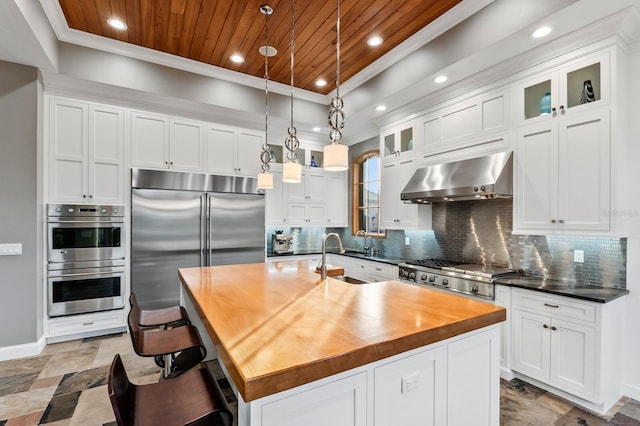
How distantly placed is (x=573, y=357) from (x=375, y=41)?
130 inches

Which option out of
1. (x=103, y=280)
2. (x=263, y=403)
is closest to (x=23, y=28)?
(x=103, y=280)

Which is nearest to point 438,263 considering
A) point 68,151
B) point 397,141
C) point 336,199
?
point 397,141

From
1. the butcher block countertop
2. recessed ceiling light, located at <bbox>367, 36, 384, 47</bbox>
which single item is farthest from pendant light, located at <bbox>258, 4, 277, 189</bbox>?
recessed ceiling light, located at <bbox>367, 36, 384, 47</bbox>

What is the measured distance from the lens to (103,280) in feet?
11.9

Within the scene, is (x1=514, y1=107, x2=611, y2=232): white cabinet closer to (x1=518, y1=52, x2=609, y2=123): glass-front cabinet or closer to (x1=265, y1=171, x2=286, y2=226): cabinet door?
(x1=518, y1=52, x2=609, y2=123): glass-front cabinet

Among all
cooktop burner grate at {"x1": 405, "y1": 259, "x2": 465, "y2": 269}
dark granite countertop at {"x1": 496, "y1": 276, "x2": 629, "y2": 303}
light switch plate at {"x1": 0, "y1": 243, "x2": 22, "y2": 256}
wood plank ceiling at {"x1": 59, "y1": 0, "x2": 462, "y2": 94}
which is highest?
wood plank ceiling at {"x1": 59, "y1": 0, "x2": 462, "y2": 94}

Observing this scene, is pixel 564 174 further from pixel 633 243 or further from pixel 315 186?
pixel 315 186

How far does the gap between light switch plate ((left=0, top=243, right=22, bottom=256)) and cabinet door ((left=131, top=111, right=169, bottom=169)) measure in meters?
1.37

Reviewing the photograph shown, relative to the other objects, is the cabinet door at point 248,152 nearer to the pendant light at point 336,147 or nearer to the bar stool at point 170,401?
the pendant light at point 336,147

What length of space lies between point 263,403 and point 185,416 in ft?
1.51

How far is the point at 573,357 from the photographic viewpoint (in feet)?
7.63

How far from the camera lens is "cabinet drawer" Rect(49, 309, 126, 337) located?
135 inches

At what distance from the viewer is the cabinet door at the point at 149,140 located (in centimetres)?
384

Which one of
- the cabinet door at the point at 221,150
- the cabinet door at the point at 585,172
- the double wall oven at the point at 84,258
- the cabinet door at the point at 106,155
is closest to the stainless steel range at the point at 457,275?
the cabinet door at the point at 585,172
